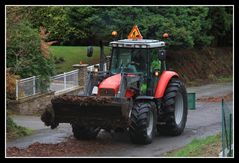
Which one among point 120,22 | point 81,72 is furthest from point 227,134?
point 120,22

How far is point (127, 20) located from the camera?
26953 millimetres

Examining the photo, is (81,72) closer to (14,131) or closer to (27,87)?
(27,87)

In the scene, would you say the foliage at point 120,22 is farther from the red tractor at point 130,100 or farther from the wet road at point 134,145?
the red tractor at point 130,100

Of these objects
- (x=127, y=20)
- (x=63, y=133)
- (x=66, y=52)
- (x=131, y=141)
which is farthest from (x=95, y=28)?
(x=131, y=141)

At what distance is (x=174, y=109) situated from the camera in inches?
633

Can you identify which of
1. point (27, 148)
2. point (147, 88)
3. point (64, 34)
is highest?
point (64, 34)

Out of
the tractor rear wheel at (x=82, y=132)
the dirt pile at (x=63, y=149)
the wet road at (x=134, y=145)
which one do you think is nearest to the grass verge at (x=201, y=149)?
the wet road at (x=134, y=145)

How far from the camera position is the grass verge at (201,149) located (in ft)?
42.3

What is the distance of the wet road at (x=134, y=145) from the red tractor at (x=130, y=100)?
33cm

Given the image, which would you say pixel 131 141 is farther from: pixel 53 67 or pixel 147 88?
pixel 53 67

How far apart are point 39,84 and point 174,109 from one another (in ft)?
24.1

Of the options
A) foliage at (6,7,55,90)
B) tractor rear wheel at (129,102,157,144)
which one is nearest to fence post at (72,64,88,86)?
foliage at (6,7,55,90)

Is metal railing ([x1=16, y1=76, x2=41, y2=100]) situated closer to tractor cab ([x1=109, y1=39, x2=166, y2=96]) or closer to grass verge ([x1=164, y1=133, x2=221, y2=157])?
tractor cab ([x1=109, y1=39, x2=166, y2=96])

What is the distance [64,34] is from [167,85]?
14.1m
